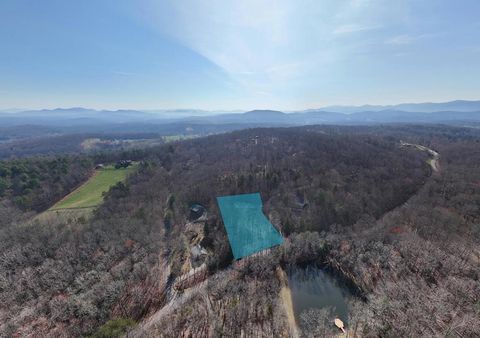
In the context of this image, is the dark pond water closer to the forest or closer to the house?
the forest

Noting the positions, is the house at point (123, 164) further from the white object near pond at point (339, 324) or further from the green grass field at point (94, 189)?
the white object near pond at point (339, 324)

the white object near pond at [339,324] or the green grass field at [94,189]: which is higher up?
the green grass field at [94,189]

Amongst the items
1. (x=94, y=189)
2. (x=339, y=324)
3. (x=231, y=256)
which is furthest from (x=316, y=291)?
(x=94, y=189)

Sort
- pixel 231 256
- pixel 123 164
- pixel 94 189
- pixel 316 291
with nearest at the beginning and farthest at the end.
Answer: pixel 316 291
pixel 231 256
pixel 94 189
pixel 123 164

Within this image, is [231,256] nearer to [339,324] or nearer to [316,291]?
[316,291]

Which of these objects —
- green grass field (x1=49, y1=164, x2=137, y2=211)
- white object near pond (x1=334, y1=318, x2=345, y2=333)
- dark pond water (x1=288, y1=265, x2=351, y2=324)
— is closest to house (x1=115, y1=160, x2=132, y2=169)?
green grass field (x1=49, y1=164, x2=137, y2=211)

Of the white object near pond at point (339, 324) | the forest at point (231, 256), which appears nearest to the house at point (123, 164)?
the forest at point (231, 256)

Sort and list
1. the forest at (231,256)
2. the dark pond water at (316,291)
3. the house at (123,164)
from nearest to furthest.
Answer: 1. the forest at (231,256)
2. the dark pond water at (316,291)
3. the house at (123,164)
